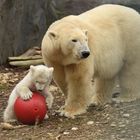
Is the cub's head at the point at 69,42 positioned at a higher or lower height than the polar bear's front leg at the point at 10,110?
higher

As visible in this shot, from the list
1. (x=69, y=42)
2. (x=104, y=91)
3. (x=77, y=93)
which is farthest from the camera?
(x=104, y=91)

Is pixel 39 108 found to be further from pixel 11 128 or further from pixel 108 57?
pixel 108 57

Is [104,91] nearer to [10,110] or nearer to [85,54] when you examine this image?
[85,54]

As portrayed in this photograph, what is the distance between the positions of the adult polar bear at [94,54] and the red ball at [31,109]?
1.62 feet

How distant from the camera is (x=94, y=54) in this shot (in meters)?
6.17

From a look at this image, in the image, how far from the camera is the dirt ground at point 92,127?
5.33 m

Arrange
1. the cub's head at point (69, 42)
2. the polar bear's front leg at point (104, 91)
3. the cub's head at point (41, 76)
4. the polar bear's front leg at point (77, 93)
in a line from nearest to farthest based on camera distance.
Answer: the cub's head at point (41, 76) → the cub's head at point (69, 42) → the polar bear's front leg at point (77, 93) → the polar bear's front leg at point (104, 91)

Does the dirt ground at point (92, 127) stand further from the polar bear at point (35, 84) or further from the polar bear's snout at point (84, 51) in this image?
the polar bear's snout at point (84, 51)

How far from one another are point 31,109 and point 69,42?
80cm

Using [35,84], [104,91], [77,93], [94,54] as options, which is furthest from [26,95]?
[104,91]

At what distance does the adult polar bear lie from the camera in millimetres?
5863

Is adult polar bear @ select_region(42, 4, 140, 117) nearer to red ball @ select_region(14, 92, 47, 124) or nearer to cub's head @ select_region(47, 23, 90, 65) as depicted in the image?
cub's head @ select_region(47, 23, 90, 65)

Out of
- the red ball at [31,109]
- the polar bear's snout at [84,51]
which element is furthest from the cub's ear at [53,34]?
the red ball at [31,109]

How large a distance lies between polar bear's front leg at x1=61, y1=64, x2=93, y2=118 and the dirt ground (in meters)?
0.09
